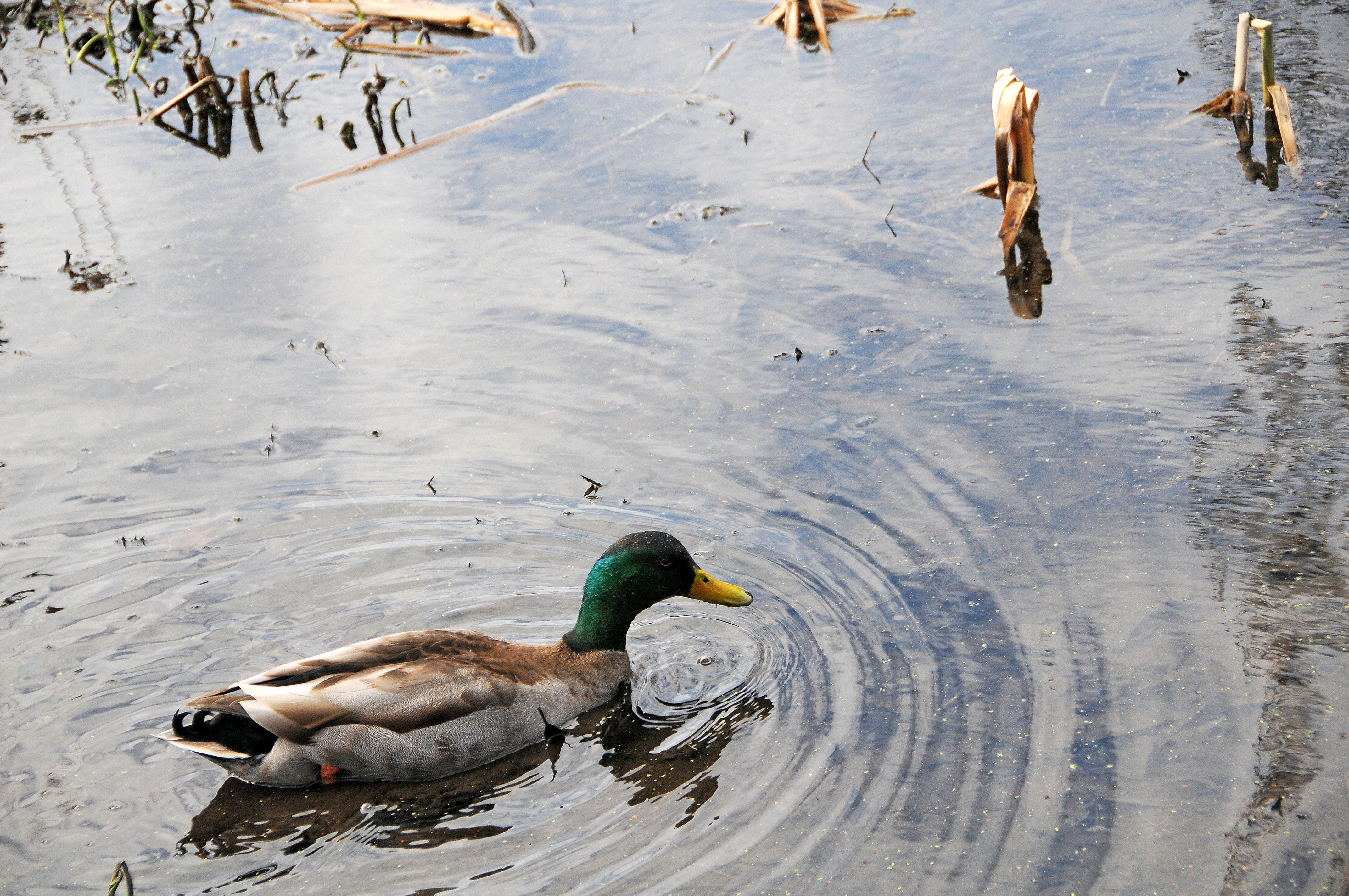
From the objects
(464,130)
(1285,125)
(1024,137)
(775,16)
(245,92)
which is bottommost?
(1285,125)

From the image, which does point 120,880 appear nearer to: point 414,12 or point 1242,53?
point 1242,53

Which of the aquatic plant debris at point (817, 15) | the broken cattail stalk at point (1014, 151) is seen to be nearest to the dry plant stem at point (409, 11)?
the aquatic plant debris at point (817, 15)

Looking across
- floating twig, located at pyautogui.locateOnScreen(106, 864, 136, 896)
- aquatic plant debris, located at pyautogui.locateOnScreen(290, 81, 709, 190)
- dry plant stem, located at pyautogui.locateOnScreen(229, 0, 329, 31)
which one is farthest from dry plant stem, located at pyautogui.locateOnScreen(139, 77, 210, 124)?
floating twig, located at pyautogui.locateOnScreen(106, 864, 136, 896)

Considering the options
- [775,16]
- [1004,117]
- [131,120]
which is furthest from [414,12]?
[1004,117]

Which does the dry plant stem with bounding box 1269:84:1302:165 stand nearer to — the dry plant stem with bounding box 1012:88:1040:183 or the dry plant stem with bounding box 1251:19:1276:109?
the dry plant stem with bounding box 1251:19:1276:109

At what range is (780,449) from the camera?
6.08 m

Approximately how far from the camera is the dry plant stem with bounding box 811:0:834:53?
403 inches

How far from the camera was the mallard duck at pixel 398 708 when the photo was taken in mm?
4547

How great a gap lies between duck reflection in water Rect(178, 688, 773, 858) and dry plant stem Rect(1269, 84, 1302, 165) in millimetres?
5379

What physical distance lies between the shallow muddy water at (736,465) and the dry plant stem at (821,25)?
9.4 inches

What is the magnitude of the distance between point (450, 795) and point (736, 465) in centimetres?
214

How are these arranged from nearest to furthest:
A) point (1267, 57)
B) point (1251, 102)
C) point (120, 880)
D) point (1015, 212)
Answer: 1. point (120, 880)
2. point (1015, 212)
3. point (1267, 57)
4. point (1251, 102)

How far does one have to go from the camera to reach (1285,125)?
7.93 meters

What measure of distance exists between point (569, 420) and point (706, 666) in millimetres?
1784
